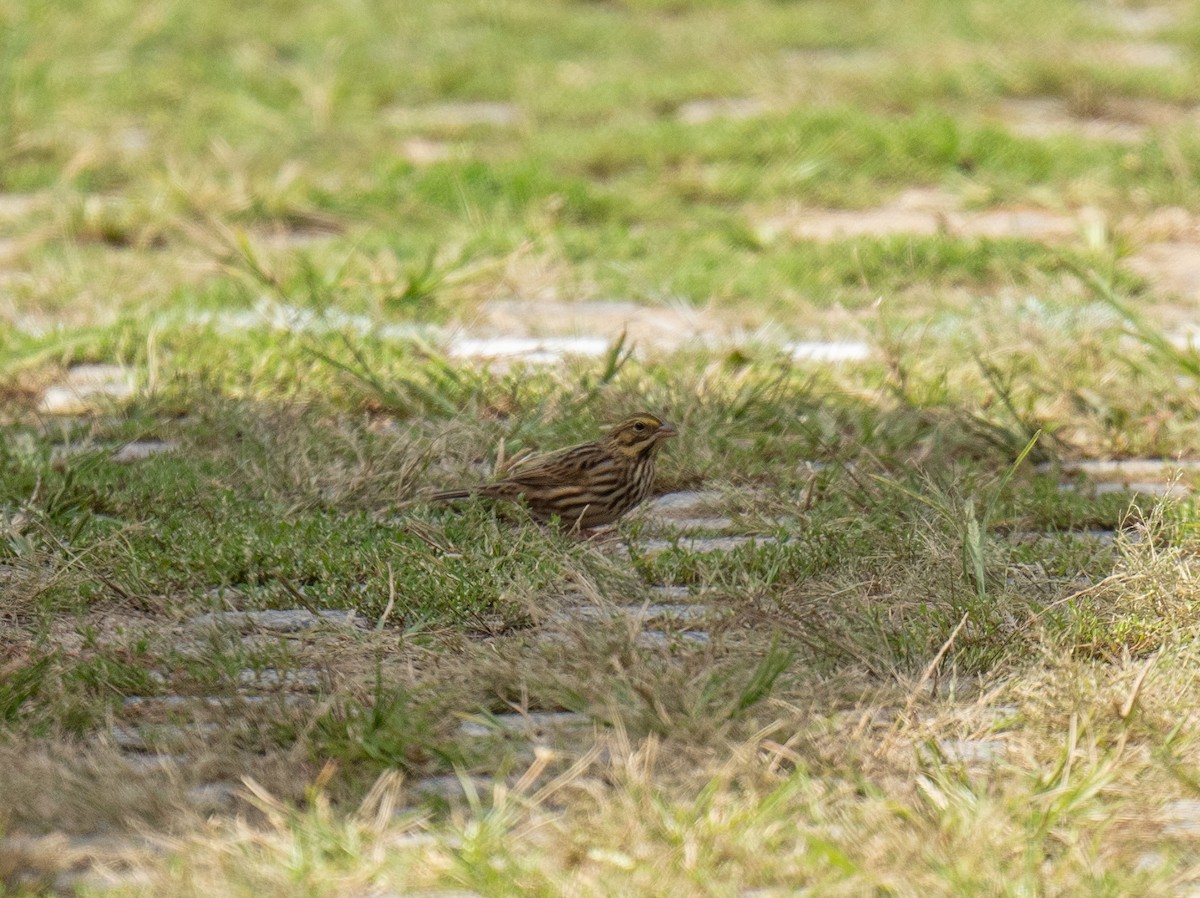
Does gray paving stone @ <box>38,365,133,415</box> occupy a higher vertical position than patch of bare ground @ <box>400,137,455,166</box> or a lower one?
lower

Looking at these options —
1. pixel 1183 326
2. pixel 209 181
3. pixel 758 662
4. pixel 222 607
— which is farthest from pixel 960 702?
pixel 209 181

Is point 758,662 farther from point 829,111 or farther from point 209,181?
point 829,111

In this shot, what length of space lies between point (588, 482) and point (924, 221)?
13.4 ft

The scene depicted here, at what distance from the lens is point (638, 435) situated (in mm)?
5559

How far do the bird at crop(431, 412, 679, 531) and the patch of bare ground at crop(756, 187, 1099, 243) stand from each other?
313 centimetres

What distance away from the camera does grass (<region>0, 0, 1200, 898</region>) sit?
11.5ft

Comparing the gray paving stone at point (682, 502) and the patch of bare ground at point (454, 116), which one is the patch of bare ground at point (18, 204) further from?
the gray paving stone at point (682, 502)

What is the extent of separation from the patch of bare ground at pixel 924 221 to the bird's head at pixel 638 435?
9.88 ft

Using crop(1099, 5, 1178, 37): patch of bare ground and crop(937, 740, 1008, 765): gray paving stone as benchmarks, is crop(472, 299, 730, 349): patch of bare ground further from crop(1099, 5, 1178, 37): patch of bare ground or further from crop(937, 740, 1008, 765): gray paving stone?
crop(1099, 5, 1178, 37): patch of bare ground

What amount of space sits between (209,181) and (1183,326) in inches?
187

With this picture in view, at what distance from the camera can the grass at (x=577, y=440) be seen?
11.5 feet

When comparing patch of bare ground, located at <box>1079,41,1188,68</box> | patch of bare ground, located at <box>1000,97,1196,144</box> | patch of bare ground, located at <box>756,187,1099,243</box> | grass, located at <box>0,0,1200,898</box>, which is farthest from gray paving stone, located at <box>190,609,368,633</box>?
patch of bare ground, located at <box>1079,41,1188,68</box>

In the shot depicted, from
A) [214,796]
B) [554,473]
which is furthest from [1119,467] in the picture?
[214,796]

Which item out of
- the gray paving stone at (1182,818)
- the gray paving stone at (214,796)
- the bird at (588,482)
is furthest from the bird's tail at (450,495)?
the gray paving stone at (1182,818)
